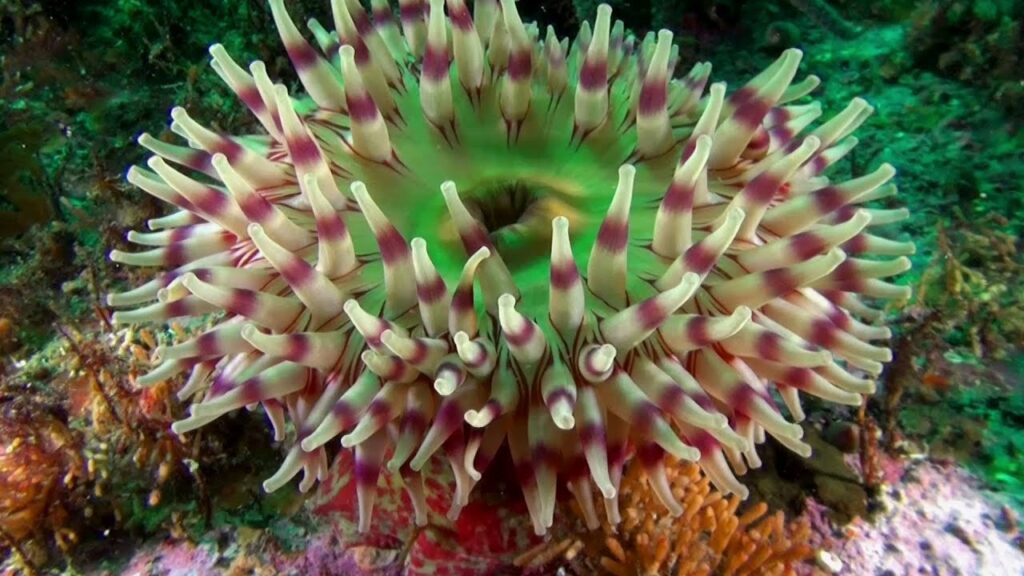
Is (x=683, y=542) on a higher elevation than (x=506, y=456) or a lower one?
lower

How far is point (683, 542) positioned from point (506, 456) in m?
0.82

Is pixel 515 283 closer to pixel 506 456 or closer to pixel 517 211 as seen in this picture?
pixel 506 456

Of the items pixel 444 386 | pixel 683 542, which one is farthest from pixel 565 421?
pixel 683 542

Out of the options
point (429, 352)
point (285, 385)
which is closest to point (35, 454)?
point (285, 385)

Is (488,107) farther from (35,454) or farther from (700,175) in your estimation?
(35,454)

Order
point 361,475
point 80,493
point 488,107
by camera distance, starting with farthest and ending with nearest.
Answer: point 488,107 < point 80,493 < point 361,475

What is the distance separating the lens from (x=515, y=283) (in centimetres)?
303

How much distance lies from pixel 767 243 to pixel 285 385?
2033 millimetres

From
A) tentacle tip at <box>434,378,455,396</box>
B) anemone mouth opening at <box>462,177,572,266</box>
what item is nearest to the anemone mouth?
anemone mouth opening at <box>462,177,572,266</box>

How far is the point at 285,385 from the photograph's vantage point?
2.66m

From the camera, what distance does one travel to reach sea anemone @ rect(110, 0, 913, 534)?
2.48 m

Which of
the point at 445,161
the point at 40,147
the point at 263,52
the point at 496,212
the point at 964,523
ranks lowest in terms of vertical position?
the point at 40,147

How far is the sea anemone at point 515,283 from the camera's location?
2.48 metres

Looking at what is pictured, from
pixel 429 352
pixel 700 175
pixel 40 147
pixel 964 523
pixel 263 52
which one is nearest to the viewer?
pixel 429 352
